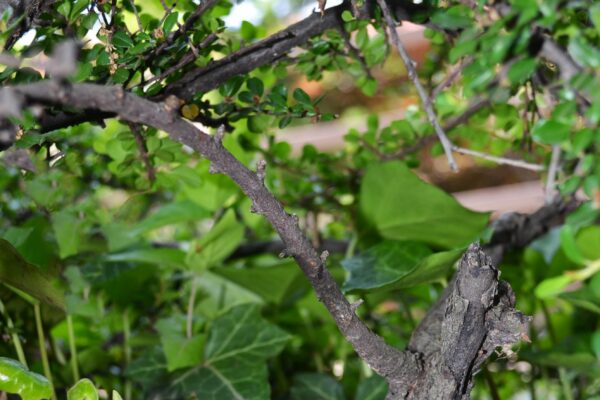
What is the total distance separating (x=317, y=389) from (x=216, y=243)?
0.56ft

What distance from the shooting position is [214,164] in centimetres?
31

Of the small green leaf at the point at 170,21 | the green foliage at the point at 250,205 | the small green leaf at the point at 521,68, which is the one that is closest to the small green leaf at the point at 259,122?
the green foliage at the point at 250,205

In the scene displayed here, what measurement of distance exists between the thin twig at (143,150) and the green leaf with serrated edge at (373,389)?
0.26 meters

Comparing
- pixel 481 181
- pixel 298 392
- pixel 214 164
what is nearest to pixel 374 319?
pixel 298 392

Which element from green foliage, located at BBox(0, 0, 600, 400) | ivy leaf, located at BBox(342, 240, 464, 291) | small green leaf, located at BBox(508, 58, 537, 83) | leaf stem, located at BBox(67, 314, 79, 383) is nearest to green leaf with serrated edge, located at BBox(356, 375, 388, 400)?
green foliage, located at BBox(0, 0, 600, 400)

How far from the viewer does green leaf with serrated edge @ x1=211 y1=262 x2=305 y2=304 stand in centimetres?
63

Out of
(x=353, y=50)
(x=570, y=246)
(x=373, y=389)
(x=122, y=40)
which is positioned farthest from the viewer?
(x=373, y=389)

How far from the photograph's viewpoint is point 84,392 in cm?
40

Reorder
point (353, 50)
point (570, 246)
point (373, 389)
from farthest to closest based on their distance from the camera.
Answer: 1. point (373, 389)
2. point (353, 50)
3. point (570, 246)

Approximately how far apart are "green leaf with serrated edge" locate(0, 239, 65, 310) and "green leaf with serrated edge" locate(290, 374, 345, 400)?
9.9 inches

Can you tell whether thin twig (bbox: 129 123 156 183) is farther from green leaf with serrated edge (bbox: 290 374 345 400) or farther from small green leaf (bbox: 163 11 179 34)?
green leaf with serrated edge (bbox: 290 374 345 400)

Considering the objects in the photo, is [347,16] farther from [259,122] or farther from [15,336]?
[15,336]

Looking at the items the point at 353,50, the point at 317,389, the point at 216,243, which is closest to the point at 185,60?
the point at 353,50

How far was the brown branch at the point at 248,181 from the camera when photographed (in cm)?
26
